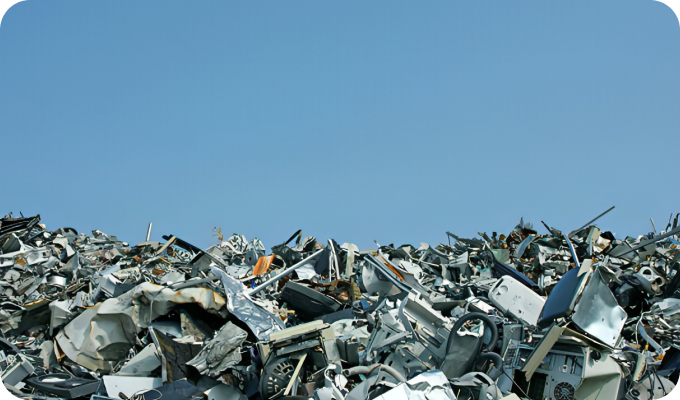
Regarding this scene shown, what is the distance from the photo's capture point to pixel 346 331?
6730mm

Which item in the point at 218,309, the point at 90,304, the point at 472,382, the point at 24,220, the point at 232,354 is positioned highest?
the point at 24,220

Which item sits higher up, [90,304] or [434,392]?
[90,304]

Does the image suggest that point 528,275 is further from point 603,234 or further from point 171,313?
point 171,313

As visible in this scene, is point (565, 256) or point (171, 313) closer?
point (171, 313)

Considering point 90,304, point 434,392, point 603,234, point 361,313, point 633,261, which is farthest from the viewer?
point 603,234

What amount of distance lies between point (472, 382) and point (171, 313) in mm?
3961

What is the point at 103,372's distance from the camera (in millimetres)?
7074

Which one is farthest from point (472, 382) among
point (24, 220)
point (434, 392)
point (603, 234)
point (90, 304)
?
point (24, 220)

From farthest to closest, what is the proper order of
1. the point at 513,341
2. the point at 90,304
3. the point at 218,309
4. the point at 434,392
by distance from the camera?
the point at 90,304, the point at 218,309, the point at 513,341, the point at 434,392

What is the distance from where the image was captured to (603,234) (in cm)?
1246

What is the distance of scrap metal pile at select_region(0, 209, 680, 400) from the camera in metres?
5.35

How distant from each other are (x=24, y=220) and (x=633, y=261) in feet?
44.2

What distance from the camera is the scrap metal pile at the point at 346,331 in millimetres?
5348

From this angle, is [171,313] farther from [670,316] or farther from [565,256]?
[565,256]
